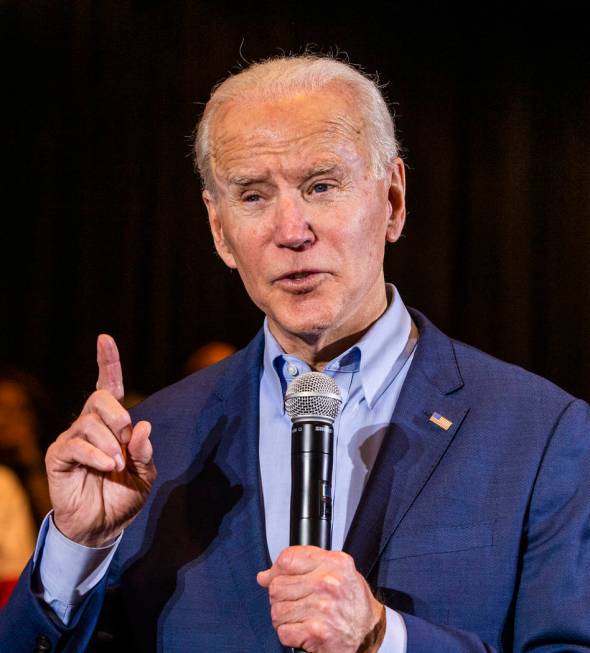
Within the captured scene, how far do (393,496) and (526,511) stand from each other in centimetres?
21

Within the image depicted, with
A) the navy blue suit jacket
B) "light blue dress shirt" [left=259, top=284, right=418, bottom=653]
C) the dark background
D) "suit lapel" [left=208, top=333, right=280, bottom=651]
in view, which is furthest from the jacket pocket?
the dark background

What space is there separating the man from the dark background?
309 cm

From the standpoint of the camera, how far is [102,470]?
4.59 ft

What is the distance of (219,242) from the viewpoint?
193 centimetres

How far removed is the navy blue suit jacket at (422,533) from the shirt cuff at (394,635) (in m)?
0.02

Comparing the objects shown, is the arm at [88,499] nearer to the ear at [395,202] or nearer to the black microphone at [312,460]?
the black microphone at [312,460]

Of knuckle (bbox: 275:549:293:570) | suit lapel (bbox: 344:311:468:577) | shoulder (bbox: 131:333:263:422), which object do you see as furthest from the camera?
shoulder (bbox: 131:333:263:422)

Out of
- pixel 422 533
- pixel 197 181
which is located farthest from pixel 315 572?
pixel 197 181

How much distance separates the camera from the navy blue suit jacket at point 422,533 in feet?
4.66

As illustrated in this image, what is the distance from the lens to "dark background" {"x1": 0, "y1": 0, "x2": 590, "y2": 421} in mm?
4797

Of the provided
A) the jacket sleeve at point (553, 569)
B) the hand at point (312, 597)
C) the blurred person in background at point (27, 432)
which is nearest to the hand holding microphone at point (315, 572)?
the hand at point (312, 597)

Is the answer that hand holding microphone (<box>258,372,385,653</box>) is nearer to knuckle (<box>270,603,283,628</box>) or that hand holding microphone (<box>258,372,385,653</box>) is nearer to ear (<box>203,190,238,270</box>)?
knuckle (<box>270,603,283,628</box>)

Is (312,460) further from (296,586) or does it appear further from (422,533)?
(422,533)

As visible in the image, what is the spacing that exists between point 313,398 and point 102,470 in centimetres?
35
